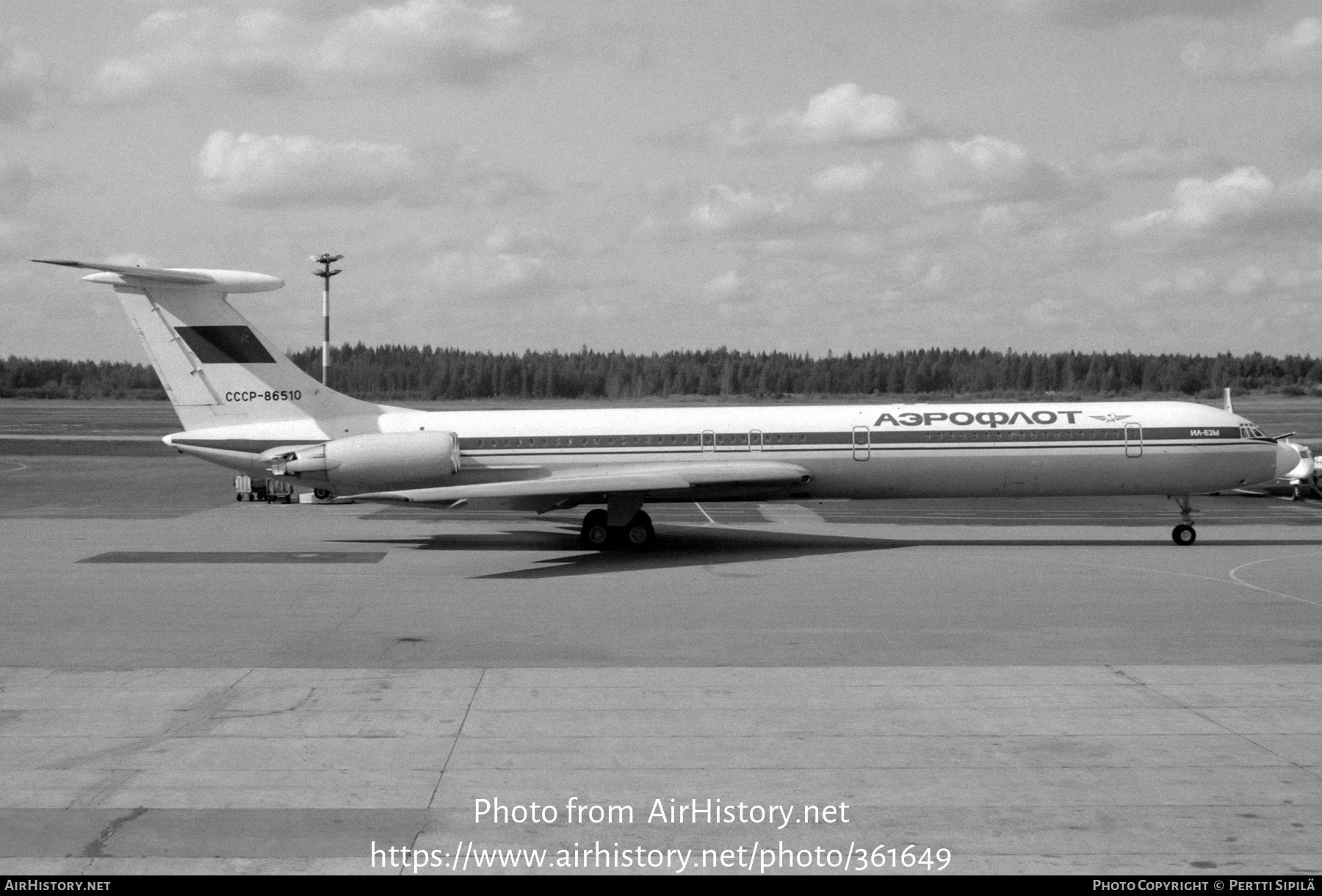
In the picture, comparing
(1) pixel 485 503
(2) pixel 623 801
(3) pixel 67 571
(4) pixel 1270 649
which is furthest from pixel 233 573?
(4) pixel 1270 649

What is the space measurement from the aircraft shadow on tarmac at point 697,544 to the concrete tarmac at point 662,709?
354 millimetres

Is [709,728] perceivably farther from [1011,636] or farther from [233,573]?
[233,573]

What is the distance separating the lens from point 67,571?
2477cm

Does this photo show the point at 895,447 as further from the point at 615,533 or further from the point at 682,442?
the point at 615,533

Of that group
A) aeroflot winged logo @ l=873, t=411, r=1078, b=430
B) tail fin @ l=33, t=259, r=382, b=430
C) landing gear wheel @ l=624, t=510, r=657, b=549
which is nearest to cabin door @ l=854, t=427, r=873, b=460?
aeroflot winged logo @ l=873, t=411, r=1078, b=430

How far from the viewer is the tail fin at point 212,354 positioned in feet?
96.1

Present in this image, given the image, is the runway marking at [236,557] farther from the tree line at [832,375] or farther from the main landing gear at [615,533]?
the tree line at [832,375]

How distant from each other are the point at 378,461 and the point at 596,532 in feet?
17.8

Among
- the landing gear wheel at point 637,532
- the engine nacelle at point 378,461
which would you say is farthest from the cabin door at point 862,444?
the engine nacelle at point 378,461

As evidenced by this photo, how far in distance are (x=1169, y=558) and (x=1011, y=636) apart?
1081 centimetres

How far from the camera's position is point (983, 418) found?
3036 centimetres

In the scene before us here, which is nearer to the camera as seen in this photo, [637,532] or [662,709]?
[662,709]

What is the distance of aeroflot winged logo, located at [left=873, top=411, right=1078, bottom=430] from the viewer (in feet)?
98.9

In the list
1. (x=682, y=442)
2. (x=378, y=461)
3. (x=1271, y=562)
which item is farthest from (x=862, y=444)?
(x=378, y=461)
